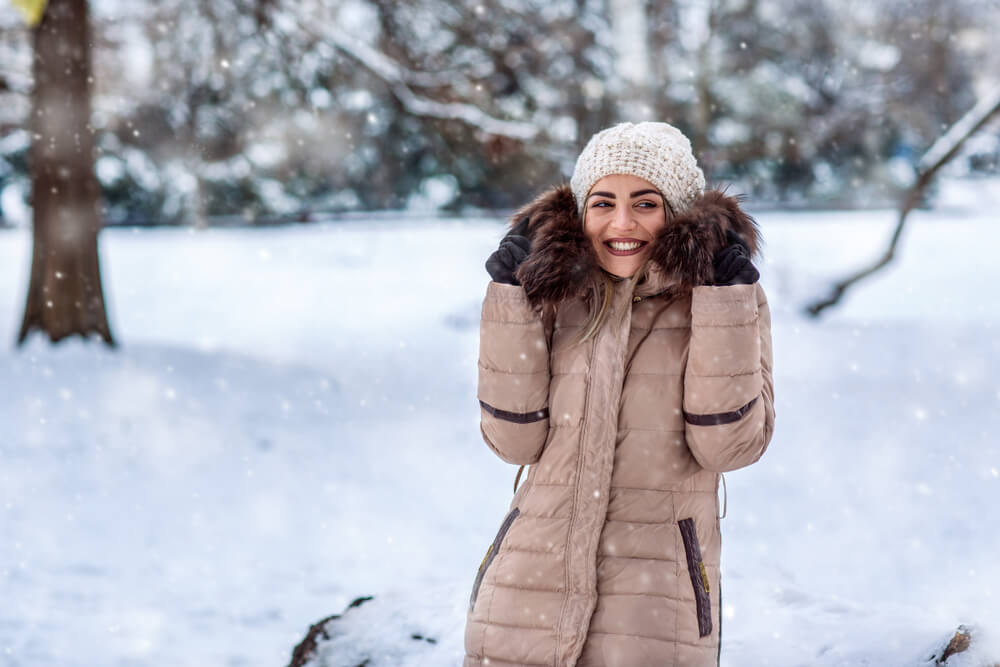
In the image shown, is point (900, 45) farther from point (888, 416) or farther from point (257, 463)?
point (257, 463)

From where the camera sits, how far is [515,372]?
219cm

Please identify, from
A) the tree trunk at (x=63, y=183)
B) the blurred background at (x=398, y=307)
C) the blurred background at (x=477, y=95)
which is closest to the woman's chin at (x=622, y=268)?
the blurred background at (x=398, y=307)

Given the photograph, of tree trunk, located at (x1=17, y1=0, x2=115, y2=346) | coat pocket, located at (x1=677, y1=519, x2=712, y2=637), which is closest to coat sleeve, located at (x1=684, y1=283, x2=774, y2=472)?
coat pocket, located at (x1=677, y1=519, x2=712, y2=637)

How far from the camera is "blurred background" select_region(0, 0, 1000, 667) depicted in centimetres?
A: 464

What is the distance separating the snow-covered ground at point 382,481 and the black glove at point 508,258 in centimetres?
165

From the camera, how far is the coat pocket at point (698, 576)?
2.09 m

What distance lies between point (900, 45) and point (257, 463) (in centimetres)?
1043

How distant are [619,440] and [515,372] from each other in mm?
287

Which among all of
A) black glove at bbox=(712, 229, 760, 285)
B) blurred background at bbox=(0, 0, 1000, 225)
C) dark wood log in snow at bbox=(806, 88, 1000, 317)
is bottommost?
black glove at bbox=(712, 229, 760, 285)

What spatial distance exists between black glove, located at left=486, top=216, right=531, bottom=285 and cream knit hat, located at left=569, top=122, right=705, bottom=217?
201mm

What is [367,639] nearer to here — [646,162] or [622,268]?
[622,268]

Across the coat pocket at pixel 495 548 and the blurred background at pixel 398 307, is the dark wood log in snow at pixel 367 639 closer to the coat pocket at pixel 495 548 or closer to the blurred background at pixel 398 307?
the blurred background at pixel 398 307

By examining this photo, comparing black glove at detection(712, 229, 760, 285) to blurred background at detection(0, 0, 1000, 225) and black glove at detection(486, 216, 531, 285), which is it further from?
blurred background at detection(0, 0, 1000, 225)

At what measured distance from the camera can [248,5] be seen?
9195mm
